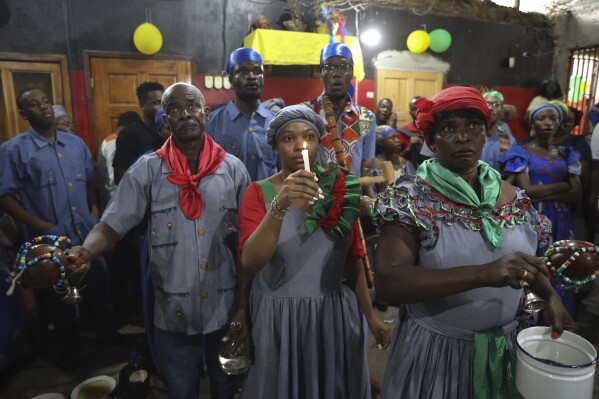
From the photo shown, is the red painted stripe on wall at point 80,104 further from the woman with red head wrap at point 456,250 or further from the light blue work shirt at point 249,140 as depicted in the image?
the woman with red head wrap at point 456,250

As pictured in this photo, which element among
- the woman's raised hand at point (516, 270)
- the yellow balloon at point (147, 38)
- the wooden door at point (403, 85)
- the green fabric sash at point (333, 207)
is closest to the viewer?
the woman's raised hand at point (516, 270)

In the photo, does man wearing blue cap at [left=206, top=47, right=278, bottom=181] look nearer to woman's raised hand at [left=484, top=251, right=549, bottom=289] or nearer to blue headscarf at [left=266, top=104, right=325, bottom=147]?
A: blue headscarf at [left=266, top=104, right=325, bottom=147]

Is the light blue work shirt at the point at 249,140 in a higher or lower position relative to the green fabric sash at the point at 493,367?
higher

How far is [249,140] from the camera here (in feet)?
Result: 9.78

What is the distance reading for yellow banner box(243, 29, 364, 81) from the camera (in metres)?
6.22

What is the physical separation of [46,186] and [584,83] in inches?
400

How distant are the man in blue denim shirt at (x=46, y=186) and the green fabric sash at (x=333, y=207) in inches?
99.2

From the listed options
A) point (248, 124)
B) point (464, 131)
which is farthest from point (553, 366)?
point (248, 124)

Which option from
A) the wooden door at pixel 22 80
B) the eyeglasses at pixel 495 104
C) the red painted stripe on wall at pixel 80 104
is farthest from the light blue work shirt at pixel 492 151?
the wooden door at pixel 22 80

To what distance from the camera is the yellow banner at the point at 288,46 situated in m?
6.22

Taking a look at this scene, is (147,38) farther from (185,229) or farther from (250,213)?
(250,213)

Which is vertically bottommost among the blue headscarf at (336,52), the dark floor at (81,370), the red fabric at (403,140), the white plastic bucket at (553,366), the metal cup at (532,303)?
the dark floor at (81,370)

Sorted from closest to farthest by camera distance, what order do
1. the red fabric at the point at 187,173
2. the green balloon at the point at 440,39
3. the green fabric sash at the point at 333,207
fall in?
the green fabric sash at the point at 333,207 < the red fabric at the point at 187,173 < the green balloon at the point at 440,39

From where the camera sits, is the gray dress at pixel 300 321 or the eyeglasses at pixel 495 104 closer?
the gray dress at pixel 300 321
